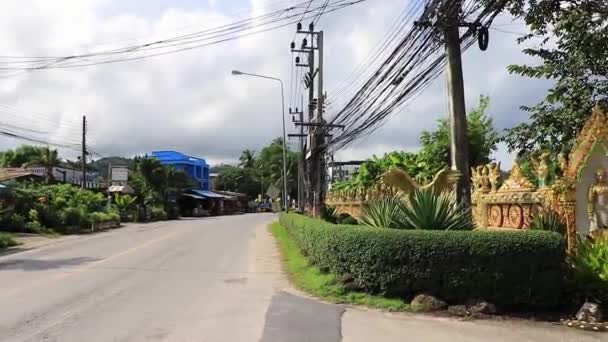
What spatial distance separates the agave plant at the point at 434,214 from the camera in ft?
36.2

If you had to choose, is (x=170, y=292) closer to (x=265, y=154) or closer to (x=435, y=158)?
(x=435, y=158)

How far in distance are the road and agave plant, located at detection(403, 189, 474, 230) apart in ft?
7.26

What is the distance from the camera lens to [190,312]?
31.4ft

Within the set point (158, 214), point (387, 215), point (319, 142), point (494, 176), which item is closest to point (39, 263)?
point (387, 215)

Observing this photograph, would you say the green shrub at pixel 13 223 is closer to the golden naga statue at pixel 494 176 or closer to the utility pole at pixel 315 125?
the utility pole at pixel 315 125

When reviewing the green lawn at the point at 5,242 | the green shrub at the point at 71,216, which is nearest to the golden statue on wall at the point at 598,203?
the green lawn at the point at 5,242

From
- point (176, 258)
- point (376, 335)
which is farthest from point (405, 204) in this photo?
point (176, 258)

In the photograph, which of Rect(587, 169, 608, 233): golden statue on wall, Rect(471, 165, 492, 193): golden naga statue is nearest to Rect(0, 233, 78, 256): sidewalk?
Rect(471, 165, 492, 193): golden naga statue

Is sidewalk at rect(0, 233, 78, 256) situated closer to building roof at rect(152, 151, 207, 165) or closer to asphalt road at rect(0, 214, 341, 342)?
asphalt road at rect(0, 214, 341, 342)

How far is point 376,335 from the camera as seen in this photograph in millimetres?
7988

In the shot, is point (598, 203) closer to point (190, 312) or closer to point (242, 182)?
point (190, 312)

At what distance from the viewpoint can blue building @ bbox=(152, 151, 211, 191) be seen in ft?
294

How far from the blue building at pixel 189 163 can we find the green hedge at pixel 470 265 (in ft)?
261

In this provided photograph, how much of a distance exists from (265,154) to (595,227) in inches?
3704
